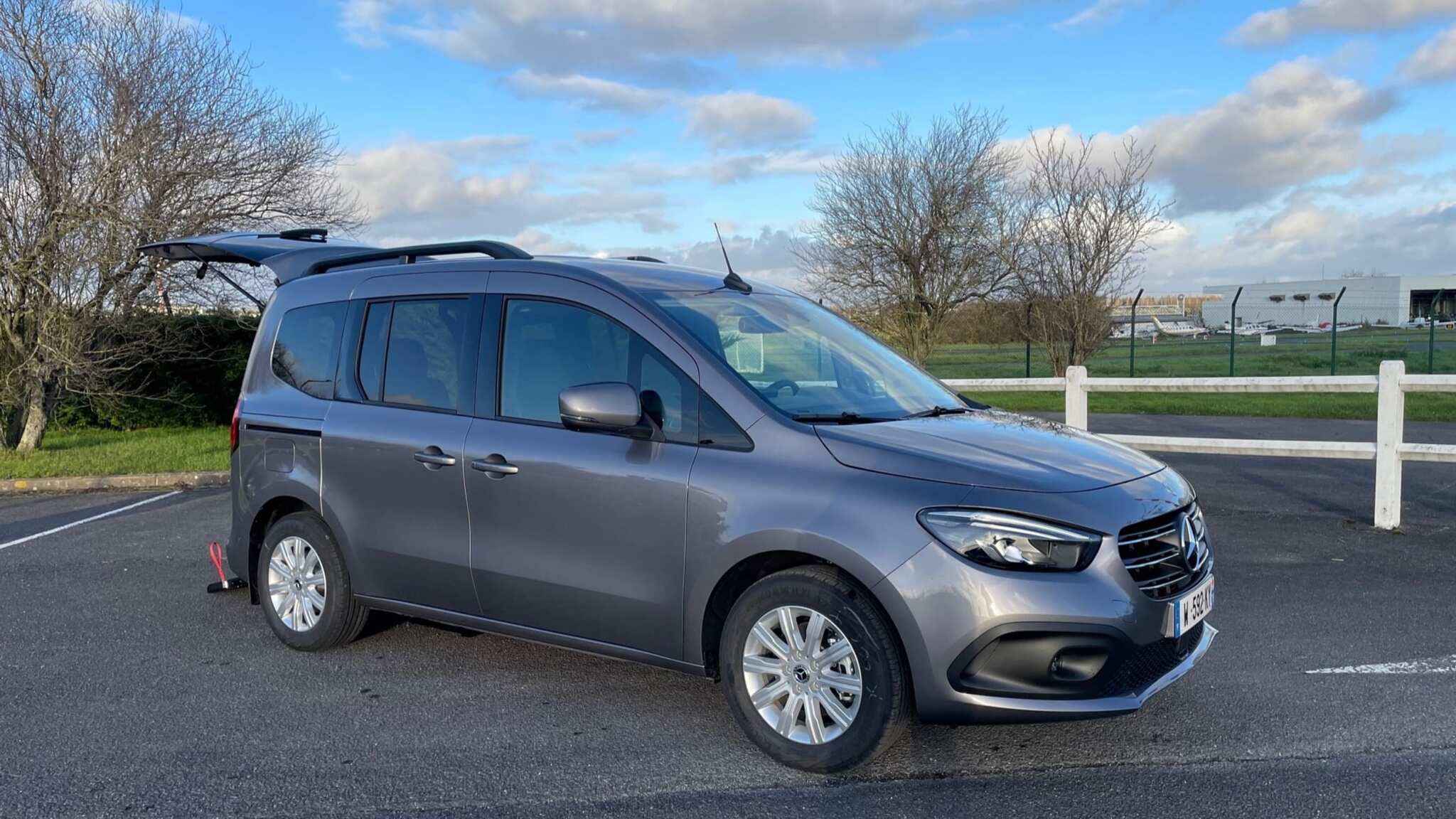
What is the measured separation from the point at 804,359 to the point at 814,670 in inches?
56.6

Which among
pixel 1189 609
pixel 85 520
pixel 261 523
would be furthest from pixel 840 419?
pixel 85 520

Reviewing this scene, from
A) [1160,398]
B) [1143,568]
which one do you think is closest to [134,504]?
[1143,568]

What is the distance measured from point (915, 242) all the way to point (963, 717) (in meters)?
20.9

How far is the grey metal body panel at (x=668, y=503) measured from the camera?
361 cm

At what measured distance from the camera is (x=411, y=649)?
5566 mm

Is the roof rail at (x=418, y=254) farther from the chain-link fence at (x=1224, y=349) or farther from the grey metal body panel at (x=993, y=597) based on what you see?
the chain-link fence at (x=1224, y=349)

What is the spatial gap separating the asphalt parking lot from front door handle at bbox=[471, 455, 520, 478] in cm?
101

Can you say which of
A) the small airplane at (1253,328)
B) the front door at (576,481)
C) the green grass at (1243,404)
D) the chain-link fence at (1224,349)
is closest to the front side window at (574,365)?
the front door at (576,481)

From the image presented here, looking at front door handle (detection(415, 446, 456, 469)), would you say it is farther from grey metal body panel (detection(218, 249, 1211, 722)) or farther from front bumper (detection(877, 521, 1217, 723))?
front bumper (detection(877, 521, 1217, 723))

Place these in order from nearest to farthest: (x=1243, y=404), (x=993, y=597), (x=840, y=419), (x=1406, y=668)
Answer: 1. (x=993, y=597)
2. (x=840, y=419)
3. (x=1406, y=668)
4. (x=1243, y=404)

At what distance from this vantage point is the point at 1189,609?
12.9 feet

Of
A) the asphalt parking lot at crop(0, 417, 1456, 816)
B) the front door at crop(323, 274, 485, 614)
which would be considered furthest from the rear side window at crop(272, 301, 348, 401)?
the asphalt parking lot at crop(0, 417, 1456, 816)

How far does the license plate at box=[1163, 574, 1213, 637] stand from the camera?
379 cm

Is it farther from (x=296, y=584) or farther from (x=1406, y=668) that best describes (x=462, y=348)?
(x=1406, y=668)
